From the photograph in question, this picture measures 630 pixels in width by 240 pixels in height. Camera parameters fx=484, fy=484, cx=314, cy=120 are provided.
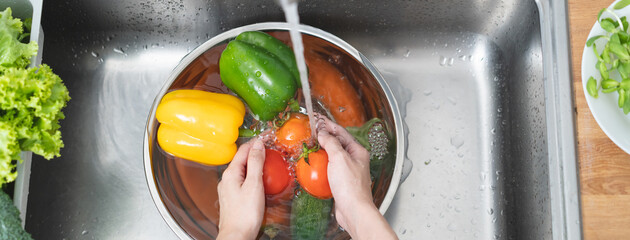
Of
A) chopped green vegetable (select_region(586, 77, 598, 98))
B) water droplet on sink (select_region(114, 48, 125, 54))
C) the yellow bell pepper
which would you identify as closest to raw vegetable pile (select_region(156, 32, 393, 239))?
the yellow bell pepper

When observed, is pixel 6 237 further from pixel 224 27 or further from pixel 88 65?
pixel 224 27

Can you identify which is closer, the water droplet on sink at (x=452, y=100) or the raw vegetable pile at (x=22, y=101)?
the raw vegetable pile at (x=22, y=101)

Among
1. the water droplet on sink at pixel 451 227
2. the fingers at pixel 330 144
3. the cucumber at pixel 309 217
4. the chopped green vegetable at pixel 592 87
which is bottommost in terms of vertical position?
the water droplet on sink at pixel 451 227

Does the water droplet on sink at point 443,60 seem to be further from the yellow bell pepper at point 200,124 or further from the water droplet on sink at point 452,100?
the yellow bell pepper at point 200,124

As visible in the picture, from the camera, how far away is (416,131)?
3.32 ft

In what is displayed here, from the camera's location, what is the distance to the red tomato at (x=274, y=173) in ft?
2.85

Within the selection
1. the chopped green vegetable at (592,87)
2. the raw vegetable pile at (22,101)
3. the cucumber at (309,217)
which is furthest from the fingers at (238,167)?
the chopped green vegetable at (592,87)

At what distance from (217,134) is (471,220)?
0.54m

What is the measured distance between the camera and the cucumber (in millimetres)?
902

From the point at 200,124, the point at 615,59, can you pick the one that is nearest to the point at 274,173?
the point at 200,124

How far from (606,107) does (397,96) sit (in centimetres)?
40

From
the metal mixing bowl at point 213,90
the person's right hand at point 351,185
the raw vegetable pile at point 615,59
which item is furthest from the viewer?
the metal mixing bowl at point 213,90

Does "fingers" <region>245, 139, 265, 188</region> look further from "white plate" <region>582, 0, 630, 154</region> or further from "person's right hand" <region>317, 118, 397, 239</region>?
"white plate" <region>582, 0, 630, 154</region>

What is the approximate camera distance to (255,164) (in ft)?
2.74
